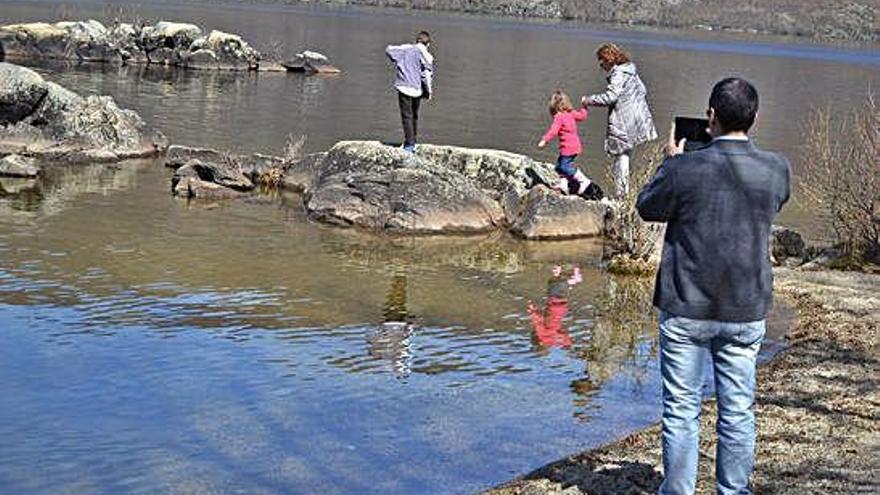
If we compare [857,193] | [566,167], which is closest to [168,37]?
[566,167]

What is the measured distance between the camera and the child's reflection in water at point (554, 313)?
1158cm

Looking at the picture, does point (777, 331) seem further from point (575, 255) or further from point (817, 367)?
point (575, 255)

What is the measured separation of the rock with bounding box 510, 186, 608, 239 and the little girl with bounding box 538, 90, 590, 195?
556 mm

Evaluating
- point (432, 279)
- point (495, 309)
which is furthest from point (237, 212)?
point (495, 309)

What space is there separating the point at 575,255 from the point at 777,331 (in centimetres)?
479

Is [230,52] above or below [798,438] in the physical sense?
below

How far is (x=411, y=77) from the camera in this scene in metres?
19.5

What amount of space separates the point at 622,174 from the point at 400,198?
3.27 meters

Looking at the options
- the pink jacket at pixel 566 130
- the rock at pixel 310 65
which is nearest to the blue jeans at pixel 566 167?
the pink jacket at pixel 566 130

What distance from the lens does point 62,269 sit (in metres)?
13.1

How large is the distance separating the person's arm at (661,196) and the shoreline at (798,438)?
5.80ft

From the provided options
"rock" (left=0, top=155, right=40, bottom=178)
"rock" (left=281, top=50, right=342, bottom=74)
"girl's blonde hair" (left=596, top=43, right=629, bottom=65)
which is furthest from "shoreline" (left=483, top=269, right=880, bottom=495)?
"rock" (left=281, top=50, right=342, bottom=74)

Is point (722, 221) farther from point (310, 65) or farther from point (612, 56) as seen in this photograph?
point (310, 65)

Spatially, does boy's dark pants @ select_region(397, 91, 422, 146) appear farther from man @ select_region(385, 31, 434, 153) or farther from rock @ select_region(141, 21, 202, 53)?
rock @ select_region(141, 21, 202, 53)
